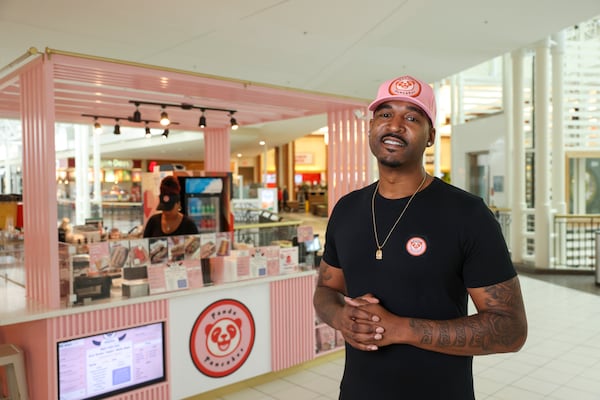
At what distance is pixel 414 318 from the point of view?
1450mm

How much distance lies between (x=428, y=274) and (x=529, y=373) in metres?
4.16

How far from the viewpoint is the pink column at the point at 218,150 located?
888 cm

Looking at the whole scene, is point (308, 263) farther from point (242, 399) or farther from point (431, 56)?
point (431, 56)

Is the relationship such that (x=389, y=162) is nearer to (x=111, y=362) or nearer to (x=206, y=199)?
(x=111, y=362)

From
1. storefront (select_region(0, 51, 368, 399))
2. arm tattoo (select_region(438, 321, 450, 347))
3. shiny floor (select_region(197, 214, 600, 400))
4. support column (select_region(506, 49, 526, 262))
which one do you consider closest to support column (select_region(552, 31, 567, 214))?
support column (select_region(506, 49, 526, 262))

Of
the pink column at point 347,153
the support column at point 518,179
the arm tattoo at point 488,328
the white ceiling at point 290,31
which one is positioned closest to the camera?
the arm tattoo at point 488,328

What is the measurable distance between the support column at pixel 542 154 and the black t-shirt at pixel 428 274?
9.62 meters

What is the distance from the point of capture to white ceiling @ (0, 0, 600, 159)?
244 inches

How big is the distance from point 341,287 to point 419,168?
1.76 feet

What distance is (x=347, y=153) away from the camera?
600 centimetres

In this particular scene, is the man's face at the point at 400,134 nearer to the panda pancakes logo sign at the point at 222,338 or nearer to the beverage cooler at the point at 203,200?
the panda pancakes logo sign at the point at 222,338

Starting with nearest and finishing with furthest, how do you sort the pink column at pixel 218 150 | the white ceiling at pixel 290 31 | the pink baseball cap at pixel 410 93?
the pink baseball cap at pixel 410 93
the white ceiling at pixel 290 31
the pink column at pixel 218 150

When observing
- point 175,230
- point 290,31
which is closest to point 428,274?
point 175,230

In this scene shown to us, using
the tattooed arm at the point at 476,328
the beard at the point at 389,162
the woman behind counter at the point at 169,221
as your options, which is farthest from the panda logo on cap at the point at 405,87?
the woman behind counter at the point at 169,221
